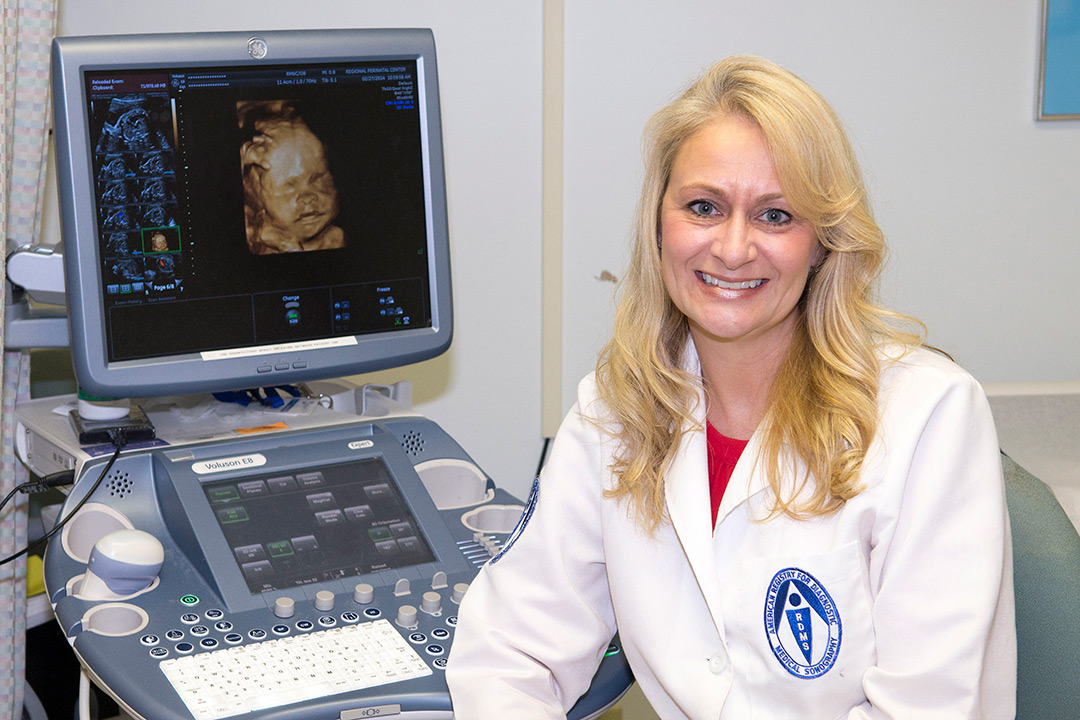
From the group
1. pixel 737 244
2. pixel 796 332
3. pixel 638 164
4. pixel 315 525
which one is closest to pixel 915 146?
pixel 638 164

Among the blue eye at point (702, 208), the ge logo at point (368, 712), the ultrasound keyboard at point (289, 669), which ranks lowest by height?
the ge logo at point (368, 712)

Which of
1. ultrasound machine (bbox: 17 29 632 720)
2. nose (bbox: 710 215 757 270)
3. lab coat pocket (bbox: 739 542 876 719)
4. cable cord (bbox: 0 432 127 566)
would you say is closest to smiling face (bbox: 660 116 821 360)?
nose (bbox: 710 215 757 270)

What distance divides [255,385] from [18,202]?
1.65ft

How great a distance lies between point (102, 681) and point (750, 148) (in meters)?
0.92

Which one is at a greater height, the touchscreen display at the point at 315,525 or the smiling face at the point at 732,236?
the smiling face at the point at 732,236

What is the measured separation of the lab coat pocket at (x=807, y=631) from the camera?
1.19 meters

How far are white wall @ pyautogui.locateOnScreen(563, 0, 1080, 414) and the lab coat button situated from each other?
4.33ft

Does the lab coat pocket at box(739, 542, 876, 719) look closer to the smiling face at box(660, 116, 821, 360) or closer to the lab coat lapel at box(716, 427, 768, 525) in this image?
the lab coat lapel at box(716, 427, 768, 525)

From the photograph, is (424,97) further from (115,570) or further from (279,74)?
(115,570)

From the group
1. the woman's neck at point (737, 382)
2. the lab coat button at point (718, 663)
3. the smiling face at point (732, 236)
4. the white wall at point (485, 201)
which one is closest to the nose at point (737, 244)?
the smiling face at point (732, 236)

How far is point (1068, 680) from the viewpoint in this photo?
121 centimetres

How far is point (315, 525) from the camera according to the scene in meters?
1.48

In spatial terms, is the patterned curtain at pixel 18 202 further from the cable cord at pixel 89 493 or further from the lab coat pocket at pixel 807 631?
the lab coat pocket at pixel 807 631

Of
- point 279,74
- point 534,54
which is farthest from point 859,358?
point 534,54
